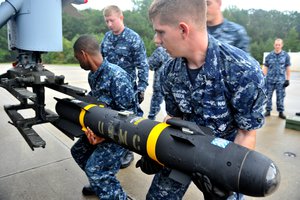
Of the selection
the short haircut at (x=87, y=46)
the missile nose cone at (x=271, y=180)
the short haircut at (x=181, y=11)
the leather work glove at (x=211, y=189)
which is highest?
the short haircut at (x=181, y=11)

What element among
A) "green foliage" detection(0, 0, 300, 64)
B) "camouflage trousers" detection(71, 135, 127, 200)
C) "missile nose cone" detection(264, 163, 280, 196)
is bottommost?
"camouflage trousers" detection(71, 135, 127, 200)

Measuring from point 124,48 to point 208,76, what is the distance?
7.51 feet

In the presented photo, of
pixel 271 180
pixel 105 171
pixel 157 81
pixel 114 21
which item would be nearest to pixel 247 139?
pixel 271 180

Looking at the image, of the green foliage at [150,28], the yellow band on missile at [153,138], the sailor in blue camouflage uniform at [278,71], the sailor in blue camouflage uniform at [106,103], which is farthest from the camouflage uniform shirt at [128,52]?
the green foliage at [150,28]

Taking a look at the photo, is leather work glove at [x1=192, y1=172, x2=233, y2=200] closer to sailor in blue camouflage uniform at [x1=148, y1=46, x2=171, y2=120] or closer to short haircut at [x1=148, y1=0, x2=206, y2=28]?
short haircut at [x1=148, y1=0, x2=206, y2=28]

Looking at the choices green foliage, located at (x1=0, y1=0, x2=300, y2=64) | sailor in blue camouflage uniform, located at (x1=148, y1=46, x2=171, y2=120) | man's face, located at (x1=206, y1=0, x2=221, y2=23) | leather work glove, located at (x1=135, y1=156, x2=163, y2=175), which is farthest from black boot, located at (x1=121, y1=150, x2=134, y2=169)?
green foliage, located at (x1=0, y1=0, x2=300, y2=64)

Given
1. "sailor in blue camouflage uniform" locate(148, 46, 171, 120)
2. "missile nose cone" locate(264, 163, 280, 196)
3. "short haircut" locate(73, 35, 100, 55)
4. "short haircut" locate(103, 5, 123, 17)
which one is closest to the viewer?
"missile nose cone" locate(264, 163, 280, 196)

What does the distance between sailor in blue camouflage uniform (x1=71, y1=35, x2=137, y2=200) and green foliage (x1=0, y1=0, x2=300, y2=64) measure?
89.8 feet

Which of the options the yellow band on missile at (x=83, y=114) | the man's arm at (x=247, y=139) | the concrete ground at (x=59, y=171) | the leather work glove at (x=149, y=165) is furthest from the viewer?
the concrete ground at (x=59, y=171)

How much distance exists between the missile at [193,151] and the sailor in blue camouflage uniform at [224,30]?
1229 mm

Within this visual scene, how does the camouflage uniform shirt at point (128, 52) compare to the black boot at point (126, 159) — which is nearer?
the black boot at point (126, 159)

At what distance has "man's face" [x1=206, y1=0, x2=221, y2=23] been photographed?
2.37 m

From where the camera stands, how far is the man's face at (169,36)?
1.38 meters

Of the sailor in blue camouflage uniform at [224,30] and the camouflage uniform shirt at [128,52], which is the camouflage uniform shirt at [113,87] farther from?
the camouflage uniform shirt at [128,52]
